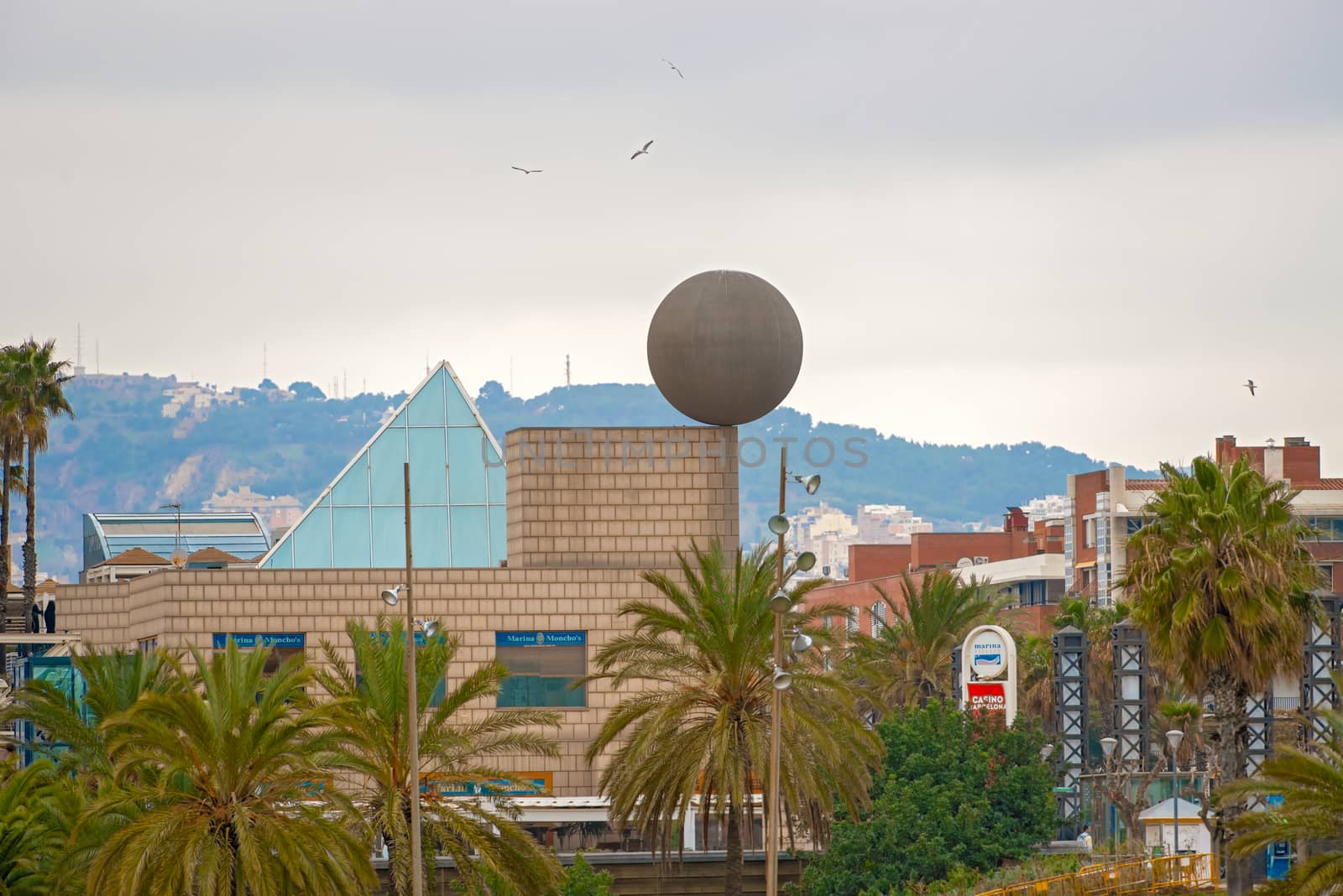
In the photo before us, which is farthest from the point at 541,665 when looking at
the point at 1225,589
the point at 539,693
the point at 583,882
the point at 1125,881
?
the point at 1225,589

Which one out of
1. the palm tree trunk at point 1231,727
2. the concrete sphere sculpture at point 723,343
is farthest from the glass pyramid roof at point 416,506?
the palm tree trunk at point 1231,727

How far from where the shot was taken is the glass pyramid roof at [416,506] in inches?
2721

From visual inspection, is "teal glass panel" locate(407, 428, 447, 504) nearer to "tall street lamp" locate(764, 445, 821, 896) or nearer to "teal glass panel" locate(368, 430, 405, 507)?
"teal glass panel" locate(368, 430, 405, 507)

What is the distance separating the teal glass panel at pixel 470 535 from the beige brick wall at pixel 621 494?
16882mm

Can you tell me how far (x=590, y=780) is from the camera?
51031 mm

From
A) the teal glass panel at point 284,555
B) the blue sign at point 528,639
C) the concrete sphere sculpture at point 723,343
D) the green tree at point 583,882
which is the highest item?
the concrete sphere sculpture at point 723,343

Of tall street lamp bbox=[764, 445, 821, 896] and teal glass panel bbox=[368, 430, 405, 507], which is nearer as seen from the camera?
tall street lamp bbox=[764, 445, 821, 896]

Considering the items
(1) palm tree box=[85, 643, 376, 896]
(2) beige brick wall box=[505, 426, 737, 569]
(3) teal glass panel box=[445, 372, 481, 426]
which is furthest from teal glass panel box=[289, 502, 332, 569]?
(1) palm tree box=[85, 643, 376, 896]

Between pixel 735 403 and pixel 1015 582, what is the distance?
2767 inches

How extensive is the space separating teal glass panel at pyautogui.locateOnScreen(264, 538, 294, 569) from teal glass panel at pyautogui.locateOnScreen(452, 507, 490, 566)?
535 cm

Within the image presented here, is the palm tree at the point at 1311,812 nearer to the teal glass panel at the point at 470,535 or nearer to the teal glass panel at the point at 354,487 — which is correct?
the teal glass panel at the point at 470,535

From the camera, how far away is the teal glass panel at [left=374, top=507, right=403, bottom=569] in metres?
68.9

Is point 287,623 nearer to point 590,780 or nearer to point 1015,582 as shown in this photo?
point 590,780

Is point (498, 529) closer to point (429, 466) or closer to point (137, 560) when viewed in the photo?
point (429, 466)
